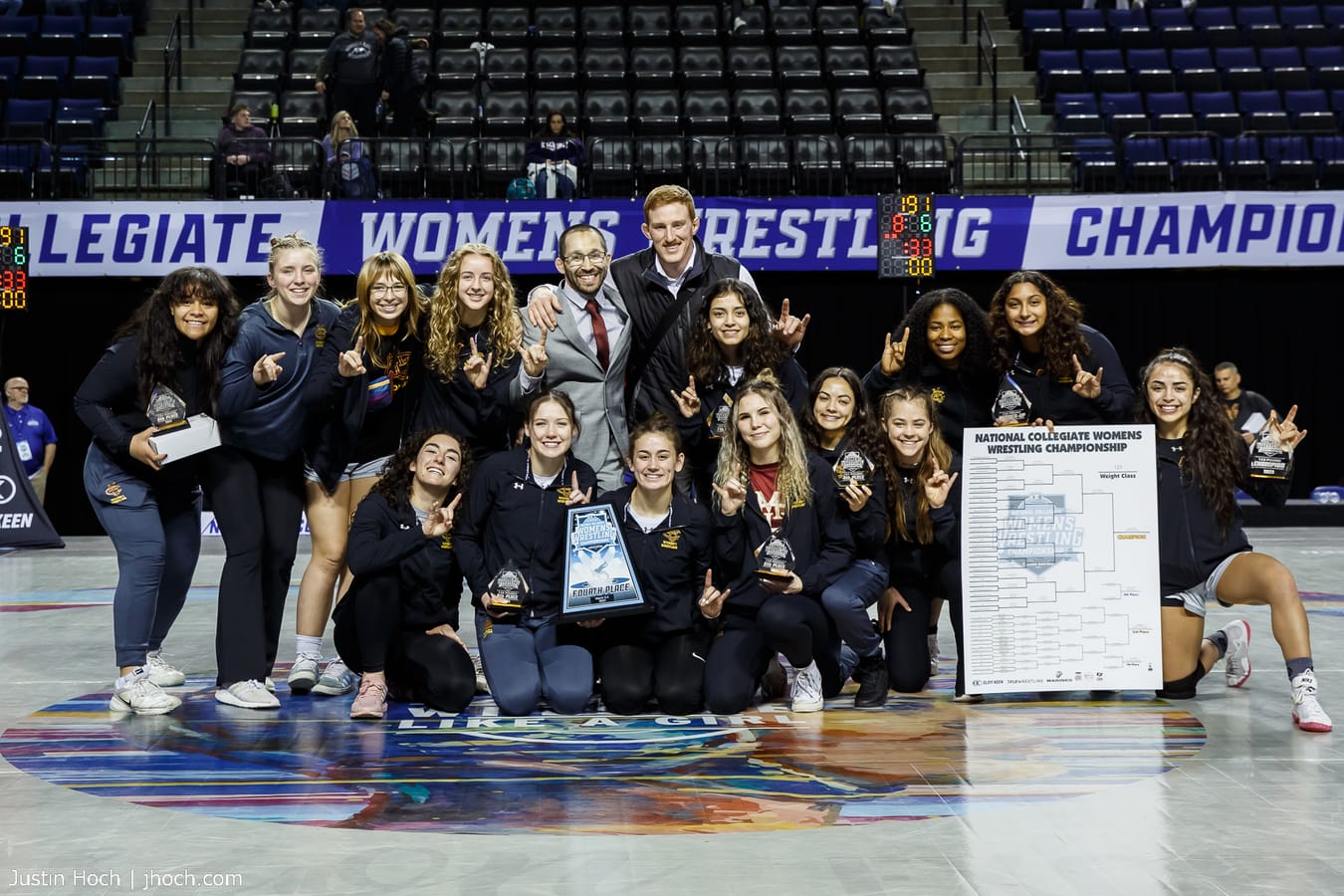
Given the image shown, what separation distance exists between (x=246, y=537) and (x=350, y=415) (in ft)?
1.93

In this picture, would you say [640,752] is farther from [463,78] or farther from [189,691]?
[463,78]

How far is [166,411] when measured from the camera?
493 cm

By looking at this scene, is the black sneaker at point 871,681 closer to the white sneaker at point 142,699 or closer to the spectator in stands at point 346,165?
the white sneaker at point 142,699

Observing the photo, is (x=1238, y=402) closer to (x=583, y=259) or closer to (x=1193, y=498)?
(x=1193, y=498)

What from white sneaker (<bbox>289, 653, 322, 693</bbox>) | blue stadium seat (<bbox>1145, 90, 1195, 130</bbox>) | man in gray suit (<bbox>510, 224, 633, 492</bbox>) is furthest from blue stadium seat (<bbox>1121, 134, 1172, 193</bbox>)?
white sneaker (<bbox>289, 653, 322, 693</bbox>)

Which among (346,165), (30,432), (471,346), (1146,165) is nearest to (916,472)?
(471,346)

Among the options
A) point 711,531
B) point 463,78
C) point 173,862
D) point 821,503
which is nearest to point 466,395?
point 711,531

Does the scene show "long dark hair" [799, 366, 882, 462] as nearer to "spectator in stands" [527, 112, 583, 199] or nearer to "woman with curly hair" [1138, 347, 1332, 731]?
"woman with curly hair" [1138, 347, 1332, 731]

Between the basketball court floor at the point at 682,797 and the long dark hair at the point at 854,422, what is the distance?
3.19ft

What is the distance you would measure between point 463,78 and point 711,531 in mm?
10527

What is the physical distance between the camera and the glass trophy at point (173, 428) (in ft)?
16.1

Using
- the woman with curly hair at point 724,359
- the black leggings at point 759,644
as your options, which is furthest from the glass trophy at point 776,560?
the woman with curly hair at point 724,359

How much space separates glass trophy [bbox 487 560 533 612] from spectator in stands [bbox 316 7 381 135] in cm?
968

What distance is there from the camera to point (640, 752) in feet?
14.5
